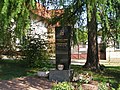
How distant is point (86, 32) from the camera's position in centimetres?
2030

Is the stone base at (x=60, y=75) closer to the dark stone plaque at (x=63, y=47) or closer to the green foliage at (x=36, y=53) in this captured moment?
the dark stone plaque at (x=63, y=47)

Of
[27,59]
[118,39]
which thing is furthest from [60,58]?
[27,59]

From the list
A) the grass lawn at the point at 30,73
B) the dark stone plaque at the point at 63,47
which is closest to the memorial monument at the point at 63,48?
the dark stone plaque at the point at 63,47

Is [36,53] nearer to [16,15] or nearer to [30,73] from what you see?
[30,73]

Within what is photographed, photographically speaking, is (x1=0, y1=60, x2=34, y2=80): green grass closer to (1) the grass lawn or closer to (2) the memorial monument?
(1) the grass lawn

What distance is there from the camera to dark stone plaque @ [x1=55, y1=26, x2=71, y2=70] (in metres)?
15.9

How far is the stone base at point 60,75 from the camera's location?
1521 cm

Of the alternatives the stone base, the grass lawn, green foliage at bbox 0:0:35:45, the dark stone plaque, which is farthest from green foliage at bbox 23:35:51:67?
green foliage at bbox 0:0:35:45

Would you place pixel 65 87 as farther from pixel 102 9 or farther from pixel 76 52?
pixel 76 52

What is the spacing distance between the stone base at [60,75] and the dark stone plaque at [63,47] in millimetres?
483

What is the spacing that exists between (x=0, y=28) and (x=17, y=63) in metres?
11.6

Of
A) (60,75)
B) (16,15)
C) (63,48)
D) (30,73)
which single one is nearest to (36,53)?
(30,73)

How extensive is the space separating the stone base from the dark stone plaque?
1.58ft

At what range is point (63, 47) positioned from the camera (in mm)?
15945
